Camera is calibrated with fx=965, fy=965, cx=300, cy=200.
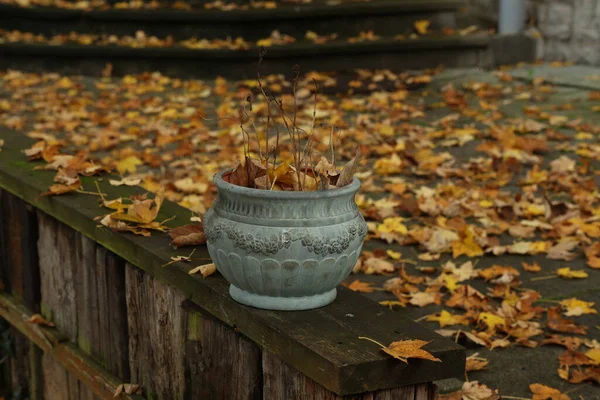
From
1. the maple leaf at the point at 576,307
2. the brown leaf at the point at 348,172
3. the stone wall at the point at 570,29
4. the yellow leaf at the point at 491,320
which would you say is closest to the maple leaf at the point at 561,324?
the maple leaf at the point at 576,307

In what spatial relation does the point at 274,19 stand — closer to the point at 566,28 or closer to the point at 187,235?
the point at 566,28

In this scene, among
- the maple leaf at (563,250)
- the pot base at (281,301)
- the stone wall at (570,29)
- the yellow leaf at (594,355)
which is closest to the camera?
the pot base at (281,301)

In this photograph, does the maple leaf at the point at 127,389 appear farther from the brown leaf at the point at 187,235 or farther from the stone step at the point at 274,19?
the stone step at the point at 274,19

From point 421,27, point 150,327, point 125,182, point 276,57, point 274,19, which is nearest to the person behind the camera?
point 150,327

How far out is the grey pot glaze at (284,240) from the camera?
2213 mm

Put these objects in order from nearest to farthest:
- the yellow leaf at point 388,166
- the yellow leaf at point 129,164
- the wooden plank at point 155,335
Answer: the wooden plank at point 155,335 < the yellow leaf at point 388,166 < the yellow leaf at point 129,164

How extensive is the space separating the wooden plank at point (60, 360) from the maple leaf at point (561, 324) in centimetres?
158

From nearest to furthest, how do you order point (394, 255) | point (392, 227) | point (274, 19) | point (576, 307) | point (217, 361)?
point (217, 361) → point (576, 307) → point (394, 255) → point (392, 227) → point (274, 19)

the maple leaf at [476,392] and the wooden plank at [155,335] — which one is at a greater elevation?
the wooden plank at [155,335]

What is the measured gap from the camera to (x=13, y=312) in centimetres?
405

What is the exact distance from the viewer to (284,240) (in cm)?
221

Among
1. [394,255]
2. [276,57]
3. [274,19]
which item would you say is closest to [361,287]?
[394,255]

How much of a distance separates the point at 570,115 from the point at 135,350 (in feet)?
17.0

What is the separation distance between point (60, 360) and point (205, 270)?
1.30m
